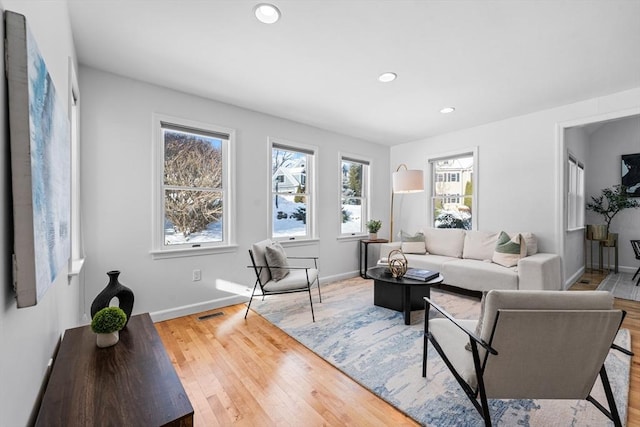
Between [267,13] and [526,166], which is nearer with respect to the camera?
[267,13]

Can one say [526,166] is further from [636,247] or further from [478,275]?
[636,247]

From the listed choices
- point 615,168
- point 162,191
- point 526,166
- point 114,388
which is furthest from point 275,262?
point 615,168

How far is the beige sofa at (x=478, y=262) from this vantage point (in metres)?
3.35

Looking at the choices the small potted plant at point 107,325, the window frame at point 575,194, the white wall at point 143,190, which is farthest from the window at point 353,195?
the small potted plant at point 107,325

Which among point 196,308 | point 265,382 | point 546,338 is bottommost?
point 265,382

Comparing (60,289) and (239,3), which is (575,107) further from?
(60,289)

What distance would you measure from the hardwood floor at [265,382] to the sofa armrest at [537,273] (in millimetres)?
733

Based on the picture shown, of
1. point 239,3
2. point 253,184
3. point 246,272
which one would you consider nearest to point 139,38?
point 239,3

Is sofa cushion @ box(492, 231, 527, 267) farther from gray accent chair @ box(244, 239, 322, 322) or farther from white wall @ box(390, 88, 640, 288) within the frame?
gray accent chair @ box(244, 239, 322, 322)

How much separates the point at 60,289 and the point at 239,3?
2048 mm

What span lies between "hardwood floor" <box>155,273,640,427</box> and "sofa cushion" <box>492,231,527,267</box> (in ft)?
3.68

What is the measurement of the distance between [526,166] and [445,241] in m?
1.53

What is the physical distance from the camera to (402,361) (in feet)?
7.45

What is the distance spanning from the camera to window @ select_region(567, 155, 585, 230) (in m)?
4.66
